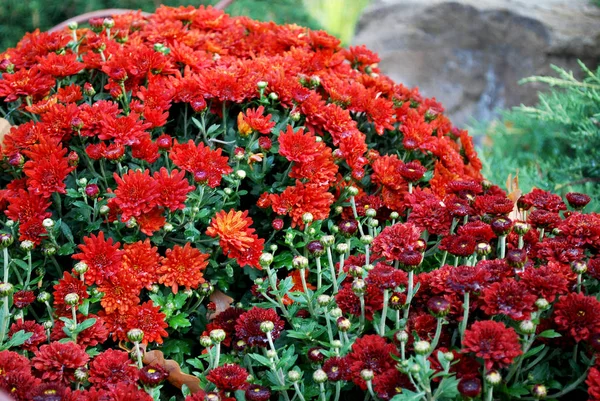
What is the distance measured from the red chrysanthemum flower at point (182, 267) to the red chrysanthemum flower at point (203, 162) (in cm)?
17

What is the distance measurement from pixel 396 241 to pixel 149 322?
23.1 inches

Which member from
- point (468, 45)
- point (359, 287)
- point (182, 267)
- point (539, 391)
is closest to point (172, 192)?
point (182, 267)

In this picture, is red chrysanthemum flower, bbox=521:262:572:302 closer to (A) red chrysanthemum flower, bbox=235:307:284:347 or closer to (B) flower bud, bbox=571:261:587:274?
(B) flower bud, bbox=571:261:587:274

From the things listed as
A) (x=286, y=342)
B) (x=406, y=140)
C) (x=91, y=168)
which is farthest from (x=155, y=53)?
(x=286, y=342)

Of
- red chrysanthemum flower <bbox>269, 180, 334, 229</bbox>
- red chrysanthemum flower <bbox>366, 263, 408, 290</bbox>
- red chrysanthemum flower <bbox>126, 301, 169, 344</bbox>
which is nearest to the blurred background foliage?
red chrysanthemum flower <bbox>269, 180, 334, 229</bbox>

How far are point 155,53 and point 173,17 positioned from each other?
432mm

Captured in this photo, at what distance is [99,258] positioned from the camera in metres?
1.45

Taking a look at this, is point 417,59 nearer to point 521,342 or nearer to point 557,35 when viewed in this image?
point 557,35

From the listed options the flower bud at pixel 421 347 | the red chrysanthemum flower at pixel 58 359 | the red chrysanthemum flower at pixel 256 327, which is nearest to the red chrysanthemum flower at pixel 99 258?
the red chrysanthemum flower at pixel 58 359

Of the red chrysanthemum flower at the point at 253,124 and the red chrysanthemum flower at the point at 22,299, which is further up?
the red chrysanthemum flower at the point at 253,124

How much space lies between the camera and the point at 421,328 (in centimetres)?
127

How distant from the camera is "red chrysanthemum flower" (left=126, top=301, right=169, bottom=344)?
1.42m

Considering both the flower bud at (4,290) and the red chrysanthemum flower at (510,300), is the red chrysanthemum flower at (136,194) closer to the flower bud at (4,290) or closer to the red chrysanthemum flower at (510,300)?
the flower bud at (4,290)

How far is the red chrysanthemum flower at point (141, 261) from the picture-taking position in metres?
1.47
